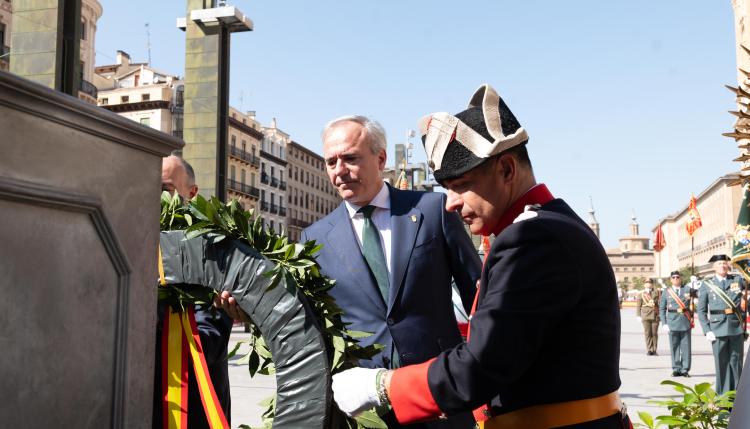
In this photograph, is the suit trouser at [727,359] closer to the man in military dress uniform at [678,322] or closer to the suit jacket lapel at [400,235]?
the man in military dress uniform at [678,322]

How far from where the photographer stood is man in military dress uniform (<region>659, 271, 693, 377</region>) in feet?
42.2

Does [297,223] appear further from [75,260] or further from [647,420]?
[75,260]

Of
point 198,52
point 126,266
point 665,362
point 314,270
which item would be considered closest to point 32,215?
point 126,266

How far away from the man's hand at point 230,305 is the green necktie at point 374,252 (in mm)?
802

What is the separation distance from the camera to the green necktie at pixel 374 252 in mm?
3150

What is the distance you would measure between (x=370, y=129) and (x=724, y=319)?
933 cm

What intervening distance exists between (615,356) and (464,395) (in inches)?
17.2

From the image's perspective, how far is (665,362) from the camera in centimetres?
1520

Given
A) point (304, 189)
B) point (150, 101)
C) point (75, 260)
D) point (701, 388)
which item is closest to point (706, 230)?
point (304, 189)

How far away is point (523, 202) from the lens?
206 centimetres

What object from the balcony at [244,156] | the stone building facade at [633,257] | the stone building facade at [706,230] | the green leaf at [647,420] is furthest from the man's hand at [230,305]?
the stone building facade at [633,257]

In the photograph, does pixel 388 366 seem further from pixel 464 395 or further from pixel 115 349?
pixel 115 349

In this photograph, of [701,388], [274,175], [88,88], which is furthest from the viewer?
[274,175]

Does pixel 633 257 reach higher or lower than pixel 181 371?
higher
